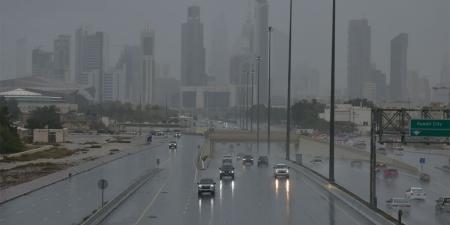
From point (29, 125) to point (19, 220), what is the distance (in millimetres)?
92101

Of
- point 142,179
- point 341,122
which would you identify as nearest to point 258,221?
point 142,179

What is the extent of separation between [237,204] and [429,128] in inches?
350

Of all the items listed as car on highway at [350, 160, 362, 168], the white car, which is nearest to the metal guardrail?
the white car

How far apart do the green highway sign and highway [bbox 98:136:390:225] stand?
14.2 ft

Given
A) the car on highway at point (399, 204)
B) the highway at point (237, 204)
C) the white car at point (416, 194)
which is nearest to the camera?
the highway at point (237, 204)

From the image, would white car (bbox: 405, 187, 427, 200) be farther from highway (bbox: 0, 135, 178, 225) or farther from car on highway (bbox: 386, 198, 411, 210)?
highway (bbox: 0, 135, 178, 225)

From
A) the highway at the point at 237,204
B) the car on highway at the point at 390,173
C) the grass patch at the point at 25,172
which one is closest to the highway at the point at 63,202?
the highway at the point at 237,204

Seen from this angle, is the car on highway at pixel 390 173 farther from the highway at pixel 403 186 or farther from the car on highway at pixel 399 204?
the car on highway at pixel 399 204

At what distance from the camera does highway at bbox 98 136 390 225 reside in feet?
80.7

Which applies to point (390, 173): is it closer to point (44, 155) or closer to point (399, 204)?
point (399, 204)

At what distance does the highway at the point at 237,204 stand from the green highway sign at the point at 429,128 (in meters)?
4.33

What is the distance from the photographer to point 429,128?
28469mm

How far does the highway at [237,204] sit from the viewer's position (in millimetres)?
24594

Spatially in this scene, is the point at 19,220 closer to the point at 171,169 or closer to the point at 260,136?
the point at 171,169
